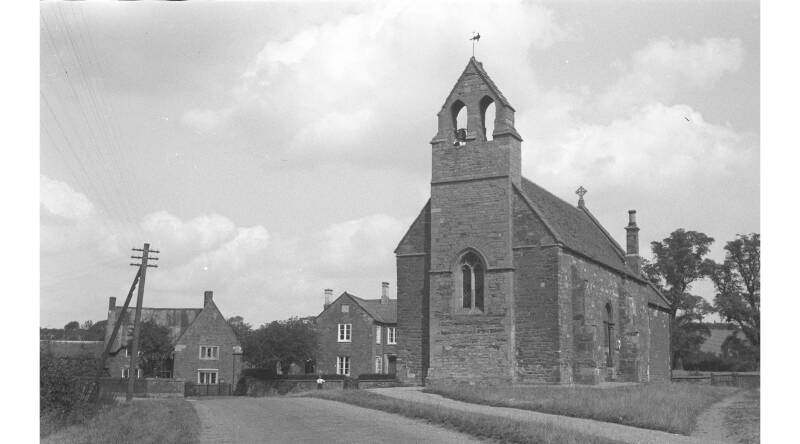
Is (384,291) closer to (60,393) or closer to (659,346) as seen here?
(659,346)

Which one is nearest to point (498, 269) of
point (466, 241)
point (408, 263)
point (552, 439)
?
point (466, 241)

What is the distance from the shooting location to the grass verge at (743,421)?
16.2 meters

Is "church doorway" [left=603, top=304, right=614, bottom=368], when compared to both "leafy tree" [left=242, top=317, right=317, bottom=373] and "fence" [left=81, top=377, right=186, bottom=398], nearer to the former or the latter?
"fence" [left=81, top=377, right=186, bottom=398]

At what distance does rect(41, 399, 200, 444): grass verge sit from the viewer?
54.3 ft

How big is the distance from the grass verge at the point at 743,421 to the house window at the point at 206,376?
1830 inches

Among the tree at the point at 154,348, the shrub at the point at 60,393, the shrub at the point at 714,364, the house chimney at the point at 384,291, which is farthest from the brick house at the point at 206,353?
the shrub at the point at 714,364

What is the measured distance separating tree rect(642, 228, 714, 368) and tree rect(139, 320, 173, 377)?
43386 mm

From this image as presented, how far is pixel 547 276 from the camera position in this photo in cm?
3122

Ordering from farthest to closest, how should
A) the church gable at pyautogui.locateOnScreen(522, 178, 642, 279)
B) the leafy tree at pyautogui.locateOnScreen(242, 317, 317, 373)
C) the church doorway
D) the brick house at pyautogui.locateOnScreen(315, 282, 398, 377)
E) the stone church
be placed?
the brick house at pyautogui.locateOnScreen(315, 282, 398, 377)
the leafy tree at pyautogui.locateOnScreen(242, 317, 317, 373)
the church doorway
the church gable at pyautogui.locateOnScreen(522, 178, 642, 279)
the stone church

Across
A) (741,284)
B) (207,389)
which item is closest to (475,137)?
(207,389)

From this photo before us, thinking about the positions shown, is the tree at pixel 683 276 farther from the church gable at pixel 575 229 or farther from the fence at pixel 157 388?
the fence at pixel 157 388

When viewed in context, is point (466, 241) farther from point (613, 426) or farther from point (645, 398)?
point (613, 426)

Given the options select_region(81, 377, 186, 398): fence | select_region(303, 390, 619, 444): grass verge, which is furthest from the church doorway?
select_region(81, 377, 186, 398): fence
